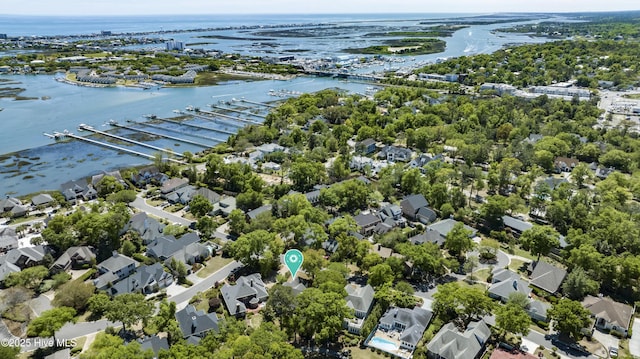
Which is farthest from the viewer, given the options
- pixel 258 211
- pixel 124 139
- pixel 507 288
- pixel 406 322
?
pixel 124 139

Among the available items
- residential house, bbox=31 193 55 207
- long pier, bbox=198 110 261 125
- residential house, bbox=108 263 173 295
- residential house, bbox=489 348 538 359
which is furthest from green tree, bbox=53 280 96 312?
long pier, bbox=198 110 261 125

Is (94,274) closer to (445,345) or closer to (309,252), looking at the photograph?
(309,252)

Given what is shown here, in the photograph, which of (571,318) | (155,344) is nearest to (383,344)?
(571,318)

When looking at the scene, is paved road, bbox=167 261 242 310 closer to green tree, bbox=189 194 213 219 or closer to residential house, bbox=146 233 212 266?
residential house, bbox=146 233 212 266

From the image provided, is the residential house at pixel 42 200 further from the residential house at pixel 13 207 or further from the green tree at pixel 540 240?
the green tree at pixel 540 240

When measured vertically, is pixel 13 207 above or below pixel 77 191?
below

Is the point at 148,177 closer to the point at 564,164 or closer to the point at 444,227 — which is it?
the point at 444,227
